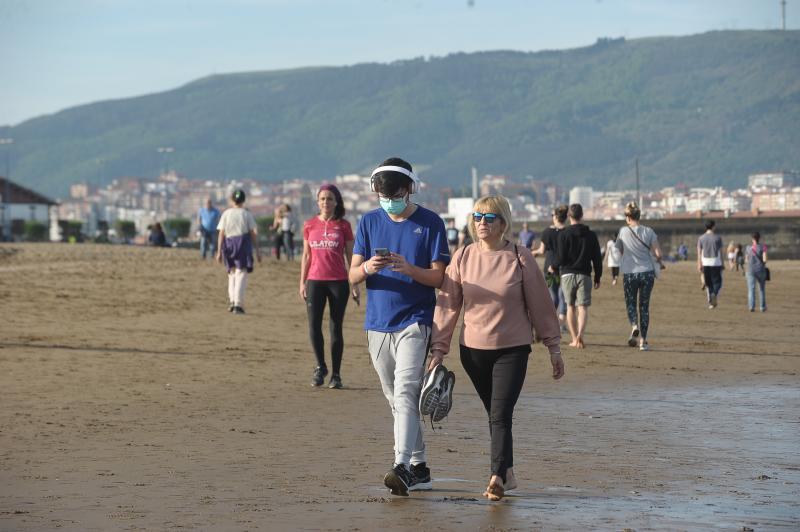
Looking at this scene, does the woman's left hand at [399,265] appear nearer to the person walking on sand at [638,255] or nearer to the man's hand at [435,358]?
the man's hand at [435,358]

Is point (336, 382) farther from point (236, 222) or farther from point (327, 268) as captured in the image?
point (236, 222)

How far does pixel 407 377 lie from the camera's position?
7754 millimetres

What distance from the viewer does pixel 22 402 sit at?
1164cm

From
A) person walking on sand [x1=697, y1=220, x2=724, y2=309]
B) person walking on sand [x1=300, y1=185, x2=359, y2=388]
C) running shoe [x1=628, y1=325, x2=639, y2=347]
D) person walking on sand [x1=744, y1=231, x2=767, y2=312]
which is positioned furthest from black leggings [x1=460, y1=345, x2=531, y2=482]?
person walking on sand [x1=744, y1=231, x2=767, y2=312]

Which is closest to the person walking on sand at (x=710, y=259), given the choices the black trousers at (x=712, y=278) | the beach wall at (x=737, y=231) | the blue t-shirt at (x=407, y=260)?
the black trousers at (x=712, y=278)

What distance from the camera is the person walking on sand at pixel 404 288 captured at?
25.3ft

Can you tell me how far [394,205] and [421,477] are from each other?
1.48 meters

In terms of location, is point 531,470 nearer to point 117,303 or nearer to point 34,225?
point 117,303

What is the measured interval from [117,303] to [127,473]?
15.3 meters

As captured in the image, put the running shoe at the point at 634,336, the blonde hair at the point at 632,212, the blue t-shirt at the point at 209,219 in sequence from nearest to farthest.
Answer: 1. the blonde hair at the point at 632,212
2. the running shoe at the point at 634,336
3. the blue t-shirt at the point at 209,219

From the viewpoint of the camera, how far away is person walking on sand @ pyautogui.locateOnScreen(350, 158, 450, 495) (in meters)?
7.71

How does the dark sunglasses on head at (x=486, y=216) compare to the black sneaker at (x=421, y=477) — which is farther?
the black sneaker at (x=421, y=477)

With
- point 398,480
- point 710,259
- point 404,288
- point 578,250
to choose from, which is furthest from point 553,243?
point 710,259

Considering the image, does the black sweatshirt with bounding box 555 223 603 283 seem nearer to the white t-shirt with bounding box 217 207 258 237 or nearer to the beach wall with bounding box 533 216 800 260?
the white t-shirt with bounding box 217 207 258 237
